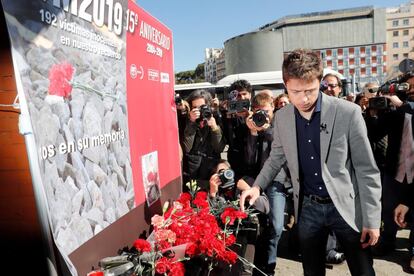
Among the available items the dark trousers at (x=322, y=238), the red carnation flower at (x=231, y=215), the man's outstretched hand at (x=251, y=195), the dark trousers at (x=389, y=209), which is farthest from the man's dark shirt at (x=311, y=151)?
the dark trousers at (x=389, y=209)

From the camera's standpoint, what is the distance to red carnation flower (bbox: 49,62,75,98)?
1.38m

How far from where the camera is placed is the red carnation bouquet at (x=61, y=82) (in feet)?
4.50

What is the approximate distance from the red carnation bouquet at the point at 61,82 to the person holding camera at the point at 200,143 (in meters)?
1.78

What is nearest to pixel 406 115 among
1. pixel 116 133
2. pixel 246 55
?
pixel 116 133

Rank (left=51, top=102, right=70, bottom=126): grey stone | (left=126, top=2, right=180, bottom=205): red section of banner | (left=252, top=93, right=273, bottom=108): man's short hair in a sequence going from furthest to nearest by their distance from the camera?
(left=252, top=93, right=273, bottom=108): man's short hair → (left=126, top=2, right=180, bottom=205): red section of banner → (left=51, top=102, right=70, bottom=126): grey stone

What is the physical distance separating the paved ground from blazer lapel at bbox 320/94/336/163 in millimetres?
1873

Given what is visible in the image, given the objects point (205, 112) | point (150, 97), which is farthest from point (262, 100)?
point (150, 97)

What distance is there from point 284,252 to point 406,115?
6.11 ft

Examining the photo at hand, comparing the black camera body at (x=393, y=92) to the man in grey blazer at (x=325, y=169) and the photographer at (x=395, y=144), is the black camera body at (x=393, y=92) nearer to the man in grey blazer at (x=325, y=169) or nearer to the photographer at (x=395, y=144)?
the photographer at (x=395, y=144)

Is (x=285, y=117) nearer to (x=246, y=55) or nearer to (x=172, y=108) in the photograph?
(x=172, y=108)

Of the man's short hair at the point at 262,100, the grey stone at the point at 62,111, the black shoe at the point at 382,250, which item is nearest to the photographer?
the grey stone at the point at 62,111

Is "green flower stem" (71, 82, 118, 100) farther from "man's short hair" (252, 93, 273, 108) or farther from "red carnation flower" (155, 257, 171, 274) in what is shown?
"man's short hair" (252, 93, 273, 108)

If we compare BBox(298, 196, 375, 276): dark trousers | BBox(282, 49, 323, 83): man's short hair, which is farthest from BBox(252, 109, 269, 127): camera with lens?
BBox(282, 49, 323, 83): man's short hair

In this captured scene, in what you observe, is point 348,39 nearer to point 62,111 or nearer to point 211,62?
point 62,111
